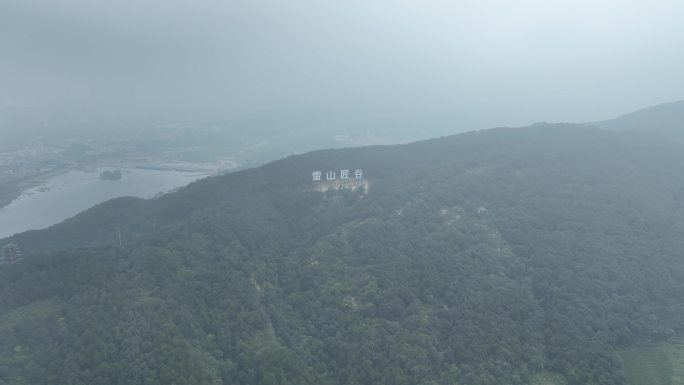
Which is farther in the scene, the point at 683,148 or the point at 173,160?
the point at 173,160

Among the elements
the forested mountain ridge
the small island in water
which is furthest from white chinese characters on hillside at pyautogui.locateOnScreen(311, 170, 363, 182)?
the small island in water

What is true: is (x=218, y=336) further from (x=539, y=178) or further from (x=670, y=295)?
(x=539, y=178)

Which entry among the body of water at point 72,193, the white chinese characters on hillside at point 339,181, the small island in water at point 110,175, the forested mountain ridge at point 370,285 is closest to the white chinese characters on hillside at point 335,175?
the white chinese characters on hillside at point 339,181

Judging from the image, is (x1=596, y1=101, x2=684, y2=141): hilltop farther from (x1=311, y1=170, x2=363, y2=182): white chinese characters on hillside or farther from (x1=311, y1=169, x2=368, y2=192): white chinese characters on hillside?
(x1=311, y1=169, x2=368, y2=192): white chinese characters on hillside

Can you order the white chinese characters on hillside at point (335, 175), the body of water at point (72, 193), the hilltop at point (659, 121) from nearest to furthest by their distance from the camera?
the white chinese characters on hillside at point (335, 175), the hilltop at point (659, 121), the body of water at point (72, 193)

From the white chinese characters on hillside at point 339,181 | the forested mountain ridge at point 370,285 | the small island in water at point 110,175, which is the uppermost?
the small island in water at point 110,175

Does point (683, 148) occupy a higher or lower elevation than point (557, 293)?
higher

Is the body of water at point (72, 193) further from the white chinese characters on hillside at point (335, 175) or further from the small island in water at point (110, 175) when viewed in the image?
the white chinese characters on hillside at point (335, 175)

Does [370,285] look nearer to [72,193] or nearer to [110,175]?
[72,193]

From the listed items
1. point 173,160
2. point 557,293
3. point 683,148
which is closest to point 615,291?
point 557,293
